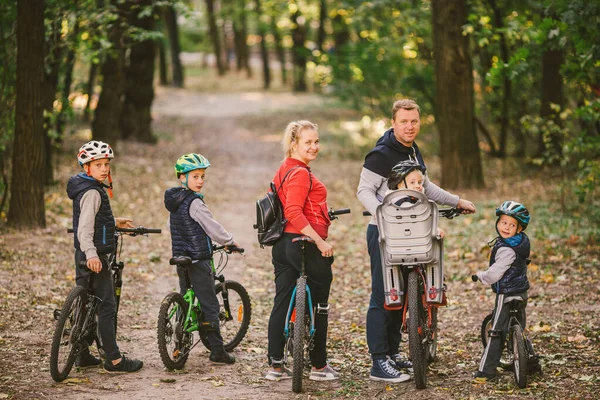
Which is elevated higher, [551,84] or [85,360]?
[551,84]

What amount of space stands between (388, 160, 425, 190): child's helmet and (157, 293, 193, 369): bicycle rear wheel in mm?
2003

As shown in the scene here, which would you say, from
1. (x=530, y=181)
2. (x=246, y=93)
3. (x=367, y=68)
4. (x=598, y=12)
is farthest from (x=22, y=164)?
(x=246, y=93)

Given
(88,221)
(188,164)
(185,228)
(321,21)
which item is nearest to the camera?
(88,221)

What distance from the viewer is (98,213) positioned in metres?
6.29

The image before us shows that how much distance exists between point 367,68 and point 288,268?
16350mm

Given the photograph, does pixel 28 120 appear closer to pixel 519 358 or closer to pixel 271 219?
pixel 271 219

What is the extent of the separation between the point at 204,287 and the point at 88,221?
1.15 m

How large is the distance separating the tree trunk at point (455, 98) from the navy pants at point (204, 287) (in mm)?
9820

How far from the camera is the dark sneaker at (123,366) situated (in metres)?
6.43

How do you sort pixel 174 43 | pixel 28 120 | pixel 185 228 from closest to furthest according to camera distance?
pixel 185 228
pixel 28 120
pixel 174 43

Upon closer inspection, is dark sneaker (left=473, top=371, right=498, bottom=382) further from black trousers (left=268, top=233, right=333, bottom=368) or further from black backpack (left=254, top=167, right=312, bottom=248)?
black backpack (left=254, top=167, right=312, bottom=248)

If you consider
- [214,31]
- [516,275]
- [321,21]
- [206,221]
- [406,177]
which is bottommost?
[516,275]

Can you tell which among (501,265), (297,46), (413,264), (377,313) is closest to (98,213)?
(377,313)

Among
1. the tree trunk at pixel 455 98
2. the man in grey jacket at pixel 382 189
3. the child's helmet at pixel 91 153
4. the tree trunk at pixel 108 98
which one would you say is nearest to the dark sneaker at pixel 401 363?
the man in grey jacket at pixel 382 189
